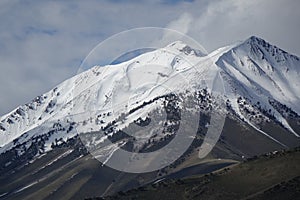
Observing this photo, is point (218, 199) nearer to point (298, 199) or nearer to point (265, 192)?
point (265, 192)

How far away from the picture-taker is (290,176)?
19888cm

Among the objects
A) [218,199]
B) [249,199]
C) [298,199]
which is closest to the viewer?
[298,199]

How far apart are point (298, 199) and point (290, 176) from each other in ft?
87.0

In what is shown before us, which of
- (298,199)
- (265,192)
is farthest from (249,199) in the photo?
(298,199)

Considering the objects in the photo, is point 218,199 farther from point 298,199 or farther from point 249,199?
point 298,199

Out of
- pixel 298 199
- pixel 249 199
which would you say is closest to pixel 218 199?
pixel 249 199

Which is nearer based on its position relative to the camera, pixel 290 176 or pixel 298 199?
pixel 298 199

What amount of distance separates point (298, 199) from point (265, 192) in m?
16.8

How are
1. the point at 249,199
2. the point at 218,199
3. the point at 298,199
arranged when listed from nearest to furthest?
the point at 298,199
the point at 249,199
the point at 218,199

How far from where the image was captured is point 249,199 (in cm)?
18575

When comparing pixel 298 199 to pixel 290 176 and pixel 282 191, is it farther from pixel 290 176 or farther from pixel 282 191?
pixel 290 176

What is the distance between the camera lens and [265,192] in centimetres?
18825

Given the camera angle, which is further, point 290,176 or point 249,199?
point 290,176

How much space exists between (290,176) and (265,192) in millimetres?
15627
